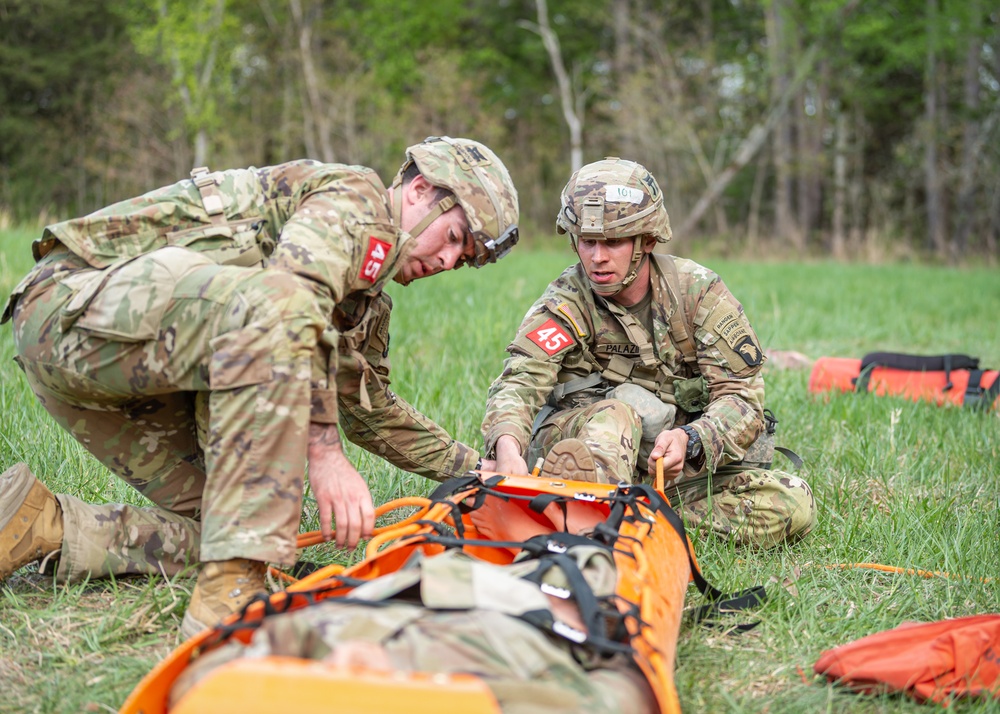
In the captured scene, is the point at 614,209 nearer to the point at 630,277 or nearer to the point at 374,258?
the point at 630,277

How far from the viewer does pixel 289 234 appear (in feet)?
8.23

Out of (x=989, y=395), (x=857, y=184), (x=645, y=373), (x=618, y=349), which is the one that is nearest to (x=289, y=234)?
(x=618, y=349)

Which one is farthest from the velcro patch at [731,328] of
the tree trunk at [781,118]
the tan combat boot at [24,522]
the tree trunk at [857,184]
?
the tree trunk at [857,184]

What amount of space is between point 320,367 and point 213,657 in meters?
0.94

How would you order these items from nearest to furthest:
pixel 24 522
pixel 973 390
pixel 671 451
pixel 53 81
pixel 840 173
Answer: pixel 24 522
pixel 671 451
pixel 973 390
pixel 840 173
pixel 53 81

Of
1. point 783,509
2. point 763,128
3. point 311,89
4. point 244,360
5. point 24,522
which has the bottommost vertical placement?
point 783,509

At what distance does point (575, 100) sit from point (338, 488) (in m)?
31.1

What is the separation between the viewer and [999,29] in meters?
23.9

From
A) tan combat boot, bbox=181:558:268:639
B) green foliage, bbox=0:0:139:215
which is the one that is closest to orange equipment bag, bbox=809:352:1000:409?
tan combat boot, bbox=181:558:268:639

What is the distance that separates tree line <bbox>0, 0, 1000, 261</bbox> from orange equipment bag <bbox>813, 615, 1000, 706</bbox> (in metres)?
20.8

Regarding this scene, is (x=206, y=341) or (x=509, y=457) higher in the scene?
(x=206, y=341)

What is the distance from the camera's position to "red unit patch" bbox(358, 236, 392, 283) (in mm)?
2637

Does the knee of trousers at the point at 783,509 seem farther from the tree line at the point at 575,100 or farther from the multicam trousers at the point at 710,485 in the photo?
the tree line at the point at 575,100

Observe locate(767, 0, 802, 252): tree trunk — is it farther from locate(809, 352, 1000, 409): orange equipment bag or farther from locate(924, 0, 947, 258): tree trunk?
locate(809, 352, 1000, 409): orange equipment bag
